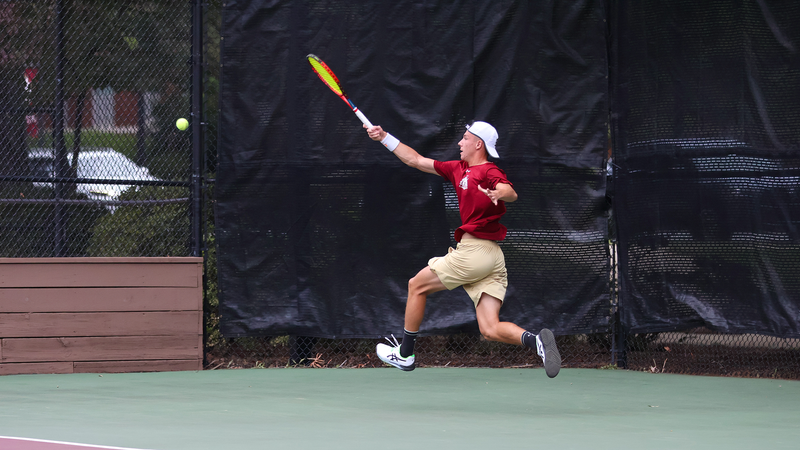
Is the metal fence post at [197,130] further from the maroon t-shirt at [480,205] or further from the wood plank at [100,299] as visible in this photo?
the maroon t-shirt at [480,205]

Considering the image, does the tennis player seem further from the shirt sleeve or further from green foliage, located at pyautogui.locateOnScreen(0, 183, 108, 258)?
green foliage, located at pyautogui.locateOnScreen(0, 183, 108, 258)

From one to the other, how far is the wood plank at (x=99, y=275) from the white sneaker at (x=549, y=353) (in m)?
2.97

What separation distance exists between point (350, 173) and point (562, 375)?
2.28 meters

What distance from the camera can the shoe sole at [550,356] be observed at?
4750 millimetres

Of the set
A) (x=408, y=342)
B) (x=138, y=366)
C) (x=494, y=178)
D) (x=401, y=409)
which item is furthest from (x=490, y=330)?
(x=138, y=366)

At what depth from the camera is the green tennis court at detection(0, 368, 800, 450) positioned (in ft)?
13.3

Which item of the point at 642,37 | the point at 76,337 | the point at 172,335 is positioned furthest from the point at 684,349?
the point at 76,337

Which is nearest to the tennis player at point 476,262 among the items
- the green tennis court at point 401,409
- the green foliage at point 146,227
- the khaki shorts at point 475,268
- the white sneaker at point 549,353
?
the khaki shorts at point 475,268

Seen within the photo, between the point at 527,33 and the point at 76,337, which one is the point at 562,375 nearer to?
the point at 527,33

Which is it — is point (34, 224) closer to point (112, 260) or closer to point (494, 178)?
point (112, 260)

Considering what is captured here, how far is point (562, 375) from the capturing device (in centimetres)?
A: 654

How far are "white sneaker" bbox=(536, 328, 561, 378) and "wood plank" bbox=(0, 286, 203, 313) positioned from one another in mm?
2955

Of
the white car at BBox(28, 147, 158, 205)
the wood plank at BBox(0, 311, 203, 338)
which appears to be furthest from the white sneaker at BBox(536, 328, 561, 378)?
the white car at BBox(28, 147, 158, 205)

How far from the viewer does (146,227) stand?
6.73 metres
